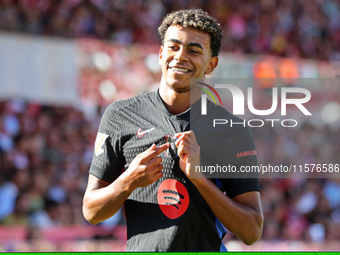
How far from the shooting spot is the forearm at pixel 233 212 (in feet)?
6.84

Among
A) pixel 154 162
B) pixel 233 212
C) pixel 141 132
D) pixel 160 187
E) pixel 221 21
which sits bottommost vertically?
pixel 233 212

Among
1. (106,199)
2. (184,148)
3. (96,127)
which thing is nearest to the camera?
(184,148)

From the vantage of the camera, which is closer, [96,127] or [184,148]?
[184,148]

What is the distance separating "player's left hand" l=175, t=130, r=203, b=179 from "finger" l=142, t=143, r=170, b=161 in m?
0.06

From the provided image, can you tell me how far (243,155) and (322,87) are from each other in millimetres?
8450

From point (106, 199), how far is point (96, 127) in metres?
6.22

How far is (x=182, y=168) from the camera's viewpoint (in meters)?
2.10

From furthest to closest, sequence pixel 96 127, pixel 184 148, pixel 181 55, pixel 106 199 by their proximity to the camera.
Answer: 1. pixel 96 127
2. pixel 181 55
3. pixel 106 199
4. pixel 184 148

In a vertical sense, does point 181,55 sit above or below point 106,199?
above

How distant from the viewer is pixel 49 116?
8.08m

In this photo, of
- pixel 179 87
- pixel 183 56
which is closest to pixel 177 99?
pixel 179 87

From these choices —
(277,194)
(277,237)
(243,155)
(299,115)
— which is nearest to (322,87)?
(299,115)

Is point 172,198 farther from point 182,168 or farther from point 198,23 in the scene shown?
point 198,23

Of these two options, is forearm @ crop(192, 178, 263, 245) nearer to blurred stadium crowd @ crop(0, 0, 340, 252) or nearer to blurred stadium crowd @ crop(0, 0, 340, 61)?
blurred stadium crowd @ crop(0, 0, 340, 252)
